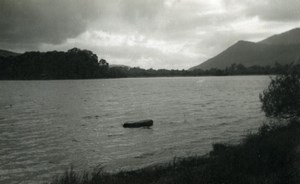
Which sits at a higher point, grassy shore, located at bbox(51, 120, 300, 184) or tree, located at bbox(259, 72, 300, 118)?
tree, located at bbox(259, 72, 300, 118)

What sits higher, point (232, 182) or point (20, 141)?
point (232, 182)

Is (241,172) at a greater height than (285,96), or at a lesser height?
lesser

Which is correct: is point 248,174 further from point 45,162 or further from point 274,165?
point 45,162

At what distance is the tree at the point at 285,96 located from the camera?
31.2 m

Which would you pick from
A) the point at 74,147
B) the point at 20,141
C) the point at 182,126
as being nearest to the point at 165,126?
the point at 182,126

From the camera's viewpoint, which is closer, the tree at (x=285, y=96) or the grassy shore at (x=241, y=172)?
the grassy shore at (x=241, y=172)

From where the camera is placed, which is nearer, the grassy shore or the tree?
the grassy shore

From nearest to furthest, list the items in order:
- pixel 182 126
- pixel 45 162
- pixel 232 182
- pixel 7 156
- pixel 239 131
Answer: pixel 232 182 → pixel 45 162 → pixel 7 156 → pixel 239 131 → pixel 182 126

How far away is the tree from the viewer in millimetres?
31170

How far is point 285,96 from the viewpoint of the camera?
102 feet

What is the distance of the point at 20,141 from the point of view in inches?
1294

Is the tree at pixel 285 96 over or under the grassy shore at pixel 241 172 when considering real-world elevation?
over

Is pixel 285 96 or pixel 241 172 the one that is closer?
pixel 241 172

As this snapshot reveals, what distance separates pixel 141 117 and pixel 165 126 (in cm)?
1250
